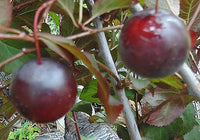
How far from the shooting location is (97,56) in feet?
2.44

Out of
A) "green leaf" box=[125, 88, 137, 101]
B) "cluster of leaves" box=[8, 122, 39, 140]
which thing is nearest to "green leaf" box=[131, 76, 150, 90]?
"green leaf" box=[125, 88, 137, 101]

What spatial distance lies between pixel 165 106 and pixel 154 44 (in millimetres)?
297

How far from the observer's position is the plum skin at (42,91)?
0.37 meters

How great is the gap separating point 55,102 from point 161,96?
1.07ft

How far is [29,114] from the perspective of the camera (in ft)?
1.28

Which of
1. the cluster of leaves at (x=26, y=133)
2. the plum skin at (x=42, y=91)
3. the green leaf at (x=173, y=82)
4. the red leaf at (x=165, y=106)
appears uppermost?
the plum skin at (x=42, y=91)

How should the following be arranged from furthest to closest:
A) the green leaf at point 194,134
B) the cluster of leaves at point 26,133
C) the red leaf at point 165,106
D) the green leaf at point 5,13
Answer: the cluster of leaves at point 26,133, the green leaf at point 194,134, the red leaf at point 165,106, the green leaf at point 5,13

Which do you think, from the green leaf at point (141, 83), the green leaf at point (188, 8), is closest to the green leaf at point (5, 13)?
the green leaf at point (141, 83)

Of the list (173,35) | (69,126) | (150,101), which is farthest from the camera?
(69,126)

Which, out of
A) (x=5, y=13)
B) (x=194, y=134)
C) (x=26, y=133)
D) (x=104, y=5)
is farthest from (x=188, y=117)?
(x=26, y=133)

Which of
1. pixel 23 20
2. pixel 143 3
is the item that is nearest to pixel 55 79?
pixel 143 3

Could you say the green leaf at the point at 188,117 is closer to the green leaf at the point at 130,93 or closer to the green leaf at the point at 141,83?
the green leaf at the point at 130,93

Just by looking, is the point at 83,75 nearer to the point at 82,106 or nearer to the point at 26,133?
→ the point at 82,106

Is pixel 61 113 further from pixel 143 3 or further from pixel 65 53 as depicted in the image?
pixel 143 3
